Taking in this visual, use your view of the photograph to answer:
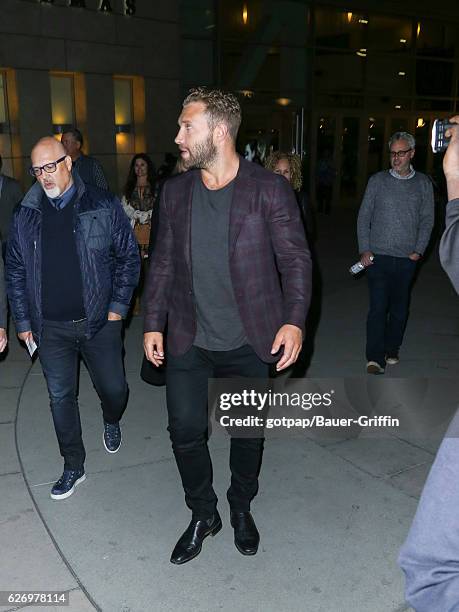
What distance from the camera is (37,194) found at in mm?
3623

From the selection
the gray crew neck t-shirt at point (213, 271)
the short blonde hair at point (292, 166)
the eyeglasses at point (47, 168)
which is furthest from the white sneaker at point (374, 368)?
the eyeglasses at point (47, 168)

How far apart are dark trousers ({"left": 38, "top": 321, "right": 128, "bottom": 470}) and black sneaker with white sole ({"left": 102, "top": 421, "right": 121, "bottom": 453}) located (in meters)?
0.32

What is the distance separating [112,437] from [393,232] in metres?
2.95

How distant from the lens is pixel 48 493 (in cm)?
385

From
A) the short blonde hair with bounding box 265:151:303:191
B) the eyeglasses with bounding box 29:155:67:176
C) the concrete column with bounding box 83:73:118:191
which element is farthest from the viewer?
the concrete column with bounding box 83:73:118:191

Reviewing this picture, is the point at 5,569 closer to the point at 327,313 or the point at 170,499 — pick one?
the point at 170,499

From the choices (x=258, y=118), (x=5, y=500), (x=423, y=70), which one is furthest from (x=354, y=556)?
(x=423, y=70)

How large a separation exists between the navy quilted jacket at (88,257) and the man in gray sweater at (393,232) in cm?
259

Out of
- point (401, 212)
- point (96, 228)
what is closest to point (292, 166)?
point (401, 212)

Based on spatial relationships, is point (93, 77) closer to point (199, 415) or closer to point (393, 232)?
point (393, 232)

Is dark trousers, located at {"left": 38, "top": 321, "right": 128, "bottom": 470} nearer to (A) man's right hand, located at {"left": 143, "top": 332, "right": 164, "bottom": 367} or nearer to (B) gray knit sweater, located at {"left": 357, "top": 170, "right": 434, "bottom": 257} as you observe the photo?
(A) man's right hand, located at {"left": 143, "top": 332, "right": 164, "bottom": 367}

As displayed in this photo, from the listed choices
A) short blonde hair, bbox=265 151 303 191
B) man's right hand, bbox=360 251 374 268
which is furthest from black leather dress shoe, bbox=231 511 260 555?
man's right hand, bbox=360 251 374 268

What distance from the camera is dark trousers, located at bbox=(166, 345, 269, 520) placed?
3133 millimetres

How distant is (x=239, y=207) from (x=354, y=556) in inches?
71.2
